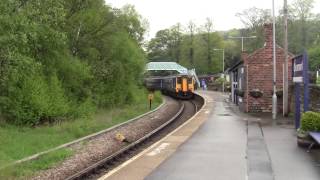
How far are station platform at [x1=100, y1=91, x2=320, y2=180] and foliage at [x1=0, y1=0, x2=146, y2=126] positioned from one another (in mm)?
6589

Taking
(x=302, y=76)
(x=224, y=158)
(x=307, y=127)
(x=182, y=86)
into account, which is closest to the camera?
(x=224, y=158)

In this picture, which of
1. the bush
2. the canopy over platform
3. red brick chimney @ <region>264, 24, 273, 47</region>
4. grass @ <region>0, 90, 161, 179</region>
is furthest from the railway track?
the canopy over platform

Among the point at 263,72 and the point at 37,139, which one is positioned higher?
the point at 263,72

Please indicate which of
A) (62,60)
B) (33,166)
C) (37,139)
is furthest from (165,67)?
(33,166)

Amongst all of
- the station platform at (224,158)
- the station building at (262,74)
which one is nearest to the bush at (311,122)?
the station platform at (224,158)

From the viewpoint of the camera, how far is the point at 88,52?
3691cm

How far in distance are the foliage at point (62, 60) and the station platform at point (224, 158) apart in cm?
659

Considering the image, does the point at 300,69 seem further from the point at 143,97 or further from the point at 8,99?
the point at 143,97

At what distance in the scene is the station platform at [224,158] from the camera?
43.2ft

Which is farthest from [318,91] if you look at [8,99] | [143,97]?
[143,97]

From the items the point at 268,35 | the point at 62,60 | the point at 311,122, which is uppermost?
the point at 268,35

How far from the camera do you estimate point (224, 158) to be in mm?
15711

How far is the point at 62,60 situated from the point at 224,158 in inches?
695

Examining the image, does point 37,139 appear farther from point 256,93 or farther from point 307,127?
point 256,93
